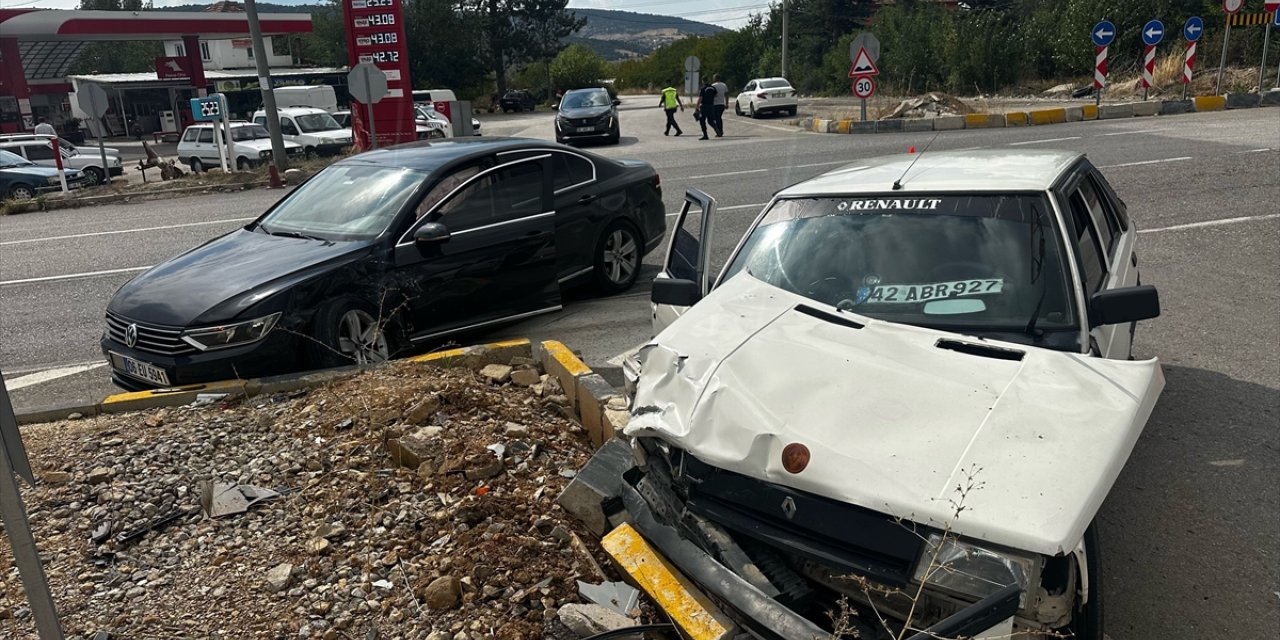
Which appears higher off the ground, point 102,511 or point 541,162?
point 541,162

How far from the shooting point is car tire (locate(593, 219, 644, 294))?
8.04 m

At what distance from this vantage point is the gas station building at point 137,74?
133ft

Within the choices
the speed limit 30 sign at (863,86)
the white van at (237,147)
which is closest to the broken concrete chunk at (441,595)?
the speed limit 30 sign at (863,86)

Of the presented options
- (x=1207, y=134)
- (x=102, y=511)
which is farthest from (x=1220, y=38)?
(x=102, y=511)

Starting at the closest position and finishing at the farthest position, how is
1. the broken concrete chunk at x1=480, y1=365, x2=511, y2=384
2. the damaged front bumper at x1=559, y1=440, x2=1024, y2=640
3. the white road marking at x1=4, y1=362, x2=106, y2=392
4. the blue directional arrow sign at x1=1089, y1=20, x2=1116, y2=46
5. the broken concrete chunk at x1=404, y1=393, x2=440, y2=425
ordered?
the damaged front bumper at x1=559, y1=440, x2=1024, y2=640
the broken concrete chunk at x1=404, y1=393, x2=440, y2=425
the broken concrete chunk at x1=480, y1=365, x2=511, y2=384
the white road marking at x1=4, y1=362, x2=106, y2=392
the blue directional arrow sign at x1=1089, y1=20, x2=1116, y2=46

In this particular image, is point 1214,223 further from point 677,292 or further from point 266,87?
point 266,87

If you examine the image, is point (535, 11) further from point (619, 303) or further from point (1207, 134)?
point (619, 303)

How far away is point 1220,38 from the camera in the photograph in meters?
28.4

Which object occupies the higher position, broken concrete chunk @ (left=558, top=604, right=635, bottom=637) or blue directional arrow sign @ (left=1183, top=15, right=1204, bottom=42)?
blue directional arrow sign @ (left=1183, top=15, right=1204, bottom=42)

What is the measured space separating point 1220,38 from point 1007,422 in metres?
32.1

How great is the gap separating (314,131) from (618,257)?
20142 millimetres


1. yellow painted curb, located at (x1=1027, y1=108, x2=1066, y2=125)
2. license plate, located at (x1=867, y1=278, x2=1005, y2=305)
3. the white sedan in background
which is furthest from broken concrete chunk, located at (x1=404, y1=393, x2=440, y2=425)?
the white sedan in background

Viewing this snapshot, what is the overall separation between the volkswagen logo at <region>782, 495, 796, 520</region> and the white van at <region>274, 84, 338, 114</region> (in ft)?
135

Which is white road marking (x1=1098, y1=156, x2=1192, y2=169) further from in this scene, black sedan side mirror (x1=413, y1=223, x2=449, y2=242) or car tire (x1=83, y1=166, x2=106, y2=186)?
car tire (x1=83, y1=166, x2=106, y2=186)
